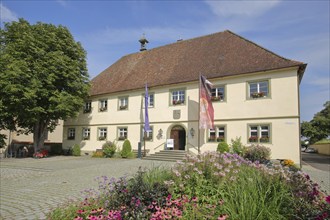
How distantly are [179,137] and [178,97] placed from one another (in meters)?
3.43

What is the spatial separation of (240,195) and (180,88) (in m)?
17.6

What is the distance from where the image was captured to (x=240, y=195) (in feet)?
12.7

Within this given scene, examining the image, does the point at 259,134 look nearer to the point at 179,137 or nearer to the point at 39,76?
the point at 179,137

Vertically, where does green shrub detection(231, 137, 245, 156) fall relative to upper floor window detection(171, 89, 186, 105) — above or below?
below

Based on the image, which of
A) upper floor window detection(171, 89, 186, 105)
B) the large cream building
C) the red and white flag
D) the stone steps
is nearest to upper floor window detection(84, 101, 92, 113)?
the large cream building

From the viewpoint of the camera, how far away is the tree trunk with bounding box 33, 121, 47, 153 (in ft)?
79.3

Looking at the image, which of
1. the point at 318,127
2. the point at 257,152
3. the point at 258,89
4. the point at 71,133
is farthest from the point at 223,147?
→ the point at 318,127

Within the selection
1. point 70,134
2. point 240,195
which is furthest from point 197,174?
point 70,134

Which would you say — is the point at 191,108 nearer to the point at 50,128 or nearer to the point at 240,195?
the point at 50,128

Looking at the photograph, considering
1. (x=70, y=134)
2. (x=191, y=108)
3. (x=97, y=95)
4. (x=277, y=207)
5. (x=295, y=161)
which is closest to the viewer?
(x=277, y=207)

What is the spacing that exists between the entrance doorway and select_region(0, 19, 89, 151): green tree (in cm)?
974

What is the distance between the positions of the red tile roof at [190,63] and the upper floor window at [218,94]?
1.01 meters

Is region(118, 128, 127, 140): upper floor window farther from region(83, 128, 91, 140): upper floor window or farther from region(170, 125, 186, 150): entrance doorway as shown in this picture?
region(170, 125, 186, 150): entrance doorway

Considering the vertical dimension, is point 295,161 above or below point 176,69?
below
